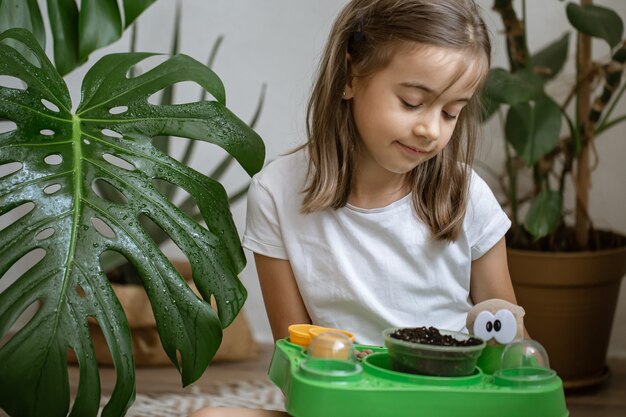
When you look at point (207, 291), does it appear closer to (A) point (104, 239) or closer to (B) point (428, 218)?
(A) point (104, 239)

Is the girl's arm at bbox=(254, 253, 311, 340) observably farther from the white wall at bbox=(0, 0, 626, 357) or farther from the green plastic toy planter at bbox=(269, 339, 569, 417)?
the white wall at bbox=(0, 0, 626, 357)

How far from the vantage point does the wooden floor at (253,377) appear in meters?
2.17

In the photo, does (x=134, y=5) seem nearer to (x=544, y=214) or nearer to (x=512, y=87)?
(x=512, y=87)

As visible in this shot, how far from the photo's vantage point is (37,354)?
4.04 ft

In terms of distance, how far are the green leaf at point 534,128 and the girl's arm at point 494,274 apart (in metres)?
0.52

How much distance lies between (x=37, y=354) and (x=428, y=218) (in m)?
0.65

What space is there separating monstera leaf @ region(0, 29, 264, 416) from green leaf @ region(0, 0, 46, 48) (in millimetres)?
326

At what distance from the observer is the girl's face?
1.34 metres

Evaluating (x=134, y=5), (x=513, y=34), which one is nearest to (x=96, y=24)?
(x=134, y=5)

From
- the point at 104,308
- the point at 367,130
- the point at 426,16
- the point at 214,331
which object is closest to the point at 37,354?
the point at 104,308

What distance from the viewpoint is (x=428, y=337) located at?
1.18 meters

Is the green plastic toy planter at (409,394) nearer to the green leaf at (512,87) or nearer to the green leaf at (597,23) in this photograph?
the green leaf at (512,87)

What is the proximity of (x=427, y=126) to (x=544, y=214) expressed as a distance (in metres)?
0.88

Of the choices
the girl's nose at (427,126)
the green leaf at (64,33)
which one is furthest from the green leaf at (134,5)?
the girl's nose at (427,126)
